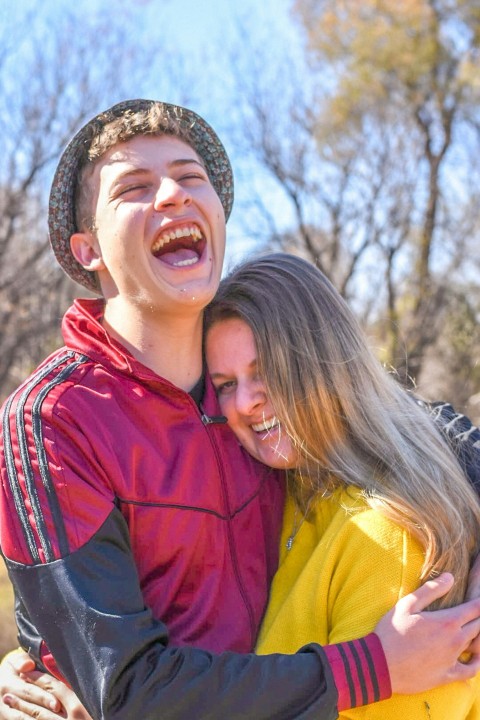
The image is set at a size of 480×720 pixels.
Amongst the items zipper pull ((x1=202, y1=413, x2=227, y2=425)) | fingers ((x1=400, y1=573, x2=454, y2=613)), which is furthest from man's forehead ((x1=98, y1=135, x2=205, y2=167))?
fingers ((x1=400, y1=573, x2=454, y2=613))

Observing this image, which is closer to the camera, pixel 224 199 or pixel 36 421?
pixel 36 421

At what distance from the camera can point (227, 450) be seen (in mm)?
2752

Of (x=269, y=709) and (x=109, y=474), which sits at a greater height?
(x=109, y=474)

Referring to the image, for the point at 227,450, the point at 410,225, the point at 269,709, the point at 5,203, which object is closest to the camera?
the point at 269,709

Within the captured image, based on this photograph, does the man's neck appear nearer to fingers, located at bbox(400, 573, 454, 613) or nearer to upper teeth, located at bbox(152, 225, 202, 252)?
upper teeth, located at bbox(152, 225, 202, 252)

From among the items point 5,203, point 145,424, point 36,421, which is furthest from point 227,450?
point 5,203

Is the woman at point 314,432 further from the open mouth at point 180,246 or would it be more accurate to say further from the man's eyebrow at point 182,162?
the man's eyebrow at point 182,162

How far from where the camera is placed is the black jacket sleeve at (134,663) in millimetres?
2016

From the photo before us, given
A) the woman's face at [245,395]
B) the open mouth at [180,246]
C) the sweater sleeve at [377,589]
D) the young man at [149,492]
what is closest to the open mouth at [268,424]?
the woman's face at [245,395]

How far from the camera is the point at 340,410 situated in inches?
110

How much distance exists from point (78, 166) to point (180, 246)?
0.53 m

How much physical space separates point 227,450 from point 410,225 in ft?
35.5

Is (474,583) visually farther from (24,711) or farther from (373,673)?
(24,711)

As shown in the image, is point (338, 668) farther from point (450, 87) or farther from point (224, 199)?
point (450, 87)
